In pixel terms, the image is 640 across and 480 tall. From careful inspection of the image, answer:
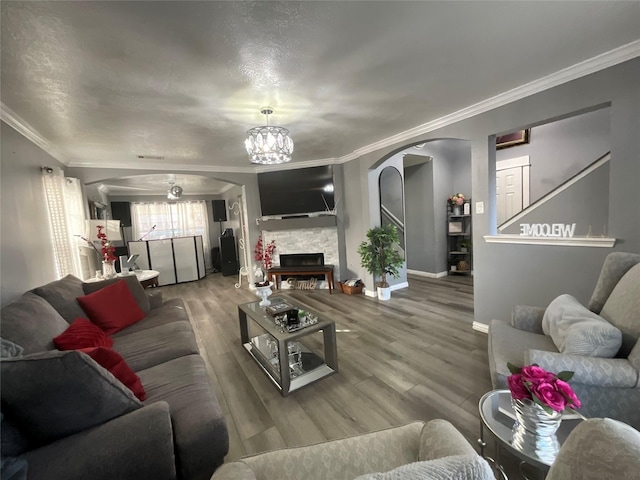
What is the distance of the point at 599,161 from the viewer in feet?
7.47

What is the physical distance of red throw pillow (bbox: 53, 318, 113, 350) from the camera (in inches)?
63.4

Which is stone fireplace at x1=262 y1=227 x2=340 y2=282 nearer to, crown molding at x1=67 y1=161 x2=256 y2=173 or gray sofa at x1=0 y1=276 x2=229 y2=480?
crown molding at x1=67 y1=161 x2=256 y2=173

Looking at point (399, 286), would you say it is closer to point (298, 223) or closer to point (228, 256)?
point (298, 223)

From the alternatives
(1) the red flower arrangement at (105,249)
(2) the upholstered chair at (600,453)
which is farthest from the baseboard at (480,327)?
(1) the red flower arrangement at (105,249)

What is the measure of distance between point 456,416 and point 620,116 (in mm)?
2437

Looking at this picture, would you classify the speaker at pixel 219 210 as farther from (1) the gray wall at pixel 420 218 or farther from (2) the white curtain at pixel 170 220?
(1) the gray wall at pixel 420 218

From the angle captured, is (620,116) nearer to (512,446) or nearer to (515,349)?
(515,349)

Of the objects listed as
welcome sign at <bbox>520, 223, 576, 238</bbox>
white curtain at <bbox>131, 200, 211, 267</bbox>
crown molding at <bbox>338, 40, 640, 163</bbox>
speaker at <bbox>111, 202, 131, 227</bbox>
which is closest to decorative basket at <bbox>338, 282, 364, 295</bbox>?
crown molding at <bbox>338, 40, 640, 163</bbox>

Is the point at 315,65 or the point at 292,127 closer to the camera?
the point at 315,65

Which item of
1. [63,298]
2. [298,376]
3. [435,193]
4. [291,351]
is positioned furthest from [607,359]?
[435,193]

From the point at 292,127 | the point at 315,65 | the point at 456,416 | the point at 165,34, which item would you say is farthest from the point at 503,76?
the point at 456,416

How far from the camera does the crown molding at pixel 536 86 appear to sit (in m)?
1.82

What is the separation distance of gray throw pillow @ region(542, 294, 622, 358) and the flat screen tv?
3.63 meters

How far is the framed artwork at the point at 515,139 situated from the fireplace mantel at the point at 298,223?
297 centimetres
